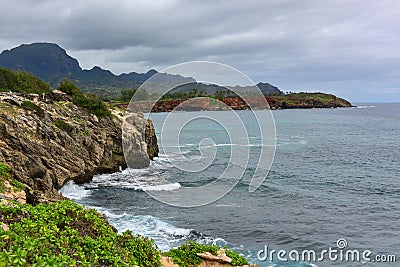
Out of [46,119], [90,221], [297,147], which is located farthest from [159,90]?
[297,147]

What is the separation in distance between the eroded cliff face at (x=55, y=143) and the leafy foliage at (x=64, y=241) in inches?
333

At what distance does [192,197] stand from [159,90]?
17.7 meters

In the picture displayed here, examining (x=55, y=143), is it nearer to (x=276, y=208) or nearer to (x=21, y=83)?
(x=21, y=83)

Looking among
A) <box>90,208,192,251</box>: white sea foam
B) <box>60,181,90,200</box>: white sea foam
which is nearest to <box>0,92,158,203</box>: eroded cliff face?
<box>60,181,90,200</box>: white sea foam

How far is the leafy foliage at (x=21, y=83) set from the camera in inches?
1662

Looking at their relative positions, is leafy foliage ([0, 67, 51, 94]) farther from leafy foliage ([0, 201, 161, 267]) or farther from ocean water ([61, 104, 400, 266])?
leafy foliage ([0, 201, 161, 267])

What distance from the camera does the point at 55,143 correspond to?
99.1 feet

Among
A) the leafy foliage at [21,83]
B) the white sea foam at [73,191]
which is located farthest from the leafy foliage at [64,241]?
the leafy foliage at [21,83]

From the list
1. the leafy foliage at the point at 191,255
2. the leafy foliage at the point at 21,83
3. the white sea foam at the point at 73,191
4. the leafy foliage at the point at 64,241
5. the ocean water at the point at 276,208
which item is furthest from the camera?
the leafy foliage at the point at 21,83

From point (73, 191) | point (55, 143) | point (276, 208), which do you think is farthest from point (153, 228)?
point (55, 143)

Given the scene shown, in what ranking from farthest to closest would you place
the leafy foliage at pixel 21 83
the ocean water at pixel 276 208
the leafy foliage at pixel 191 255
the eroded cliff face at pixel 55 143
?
1. the leafy foliage at pixel 21 83
2. the eroded cliff face at pixel 55 143
3. the ocean water at pixel 276 208
4. the leafy foliage at pixel 191 255

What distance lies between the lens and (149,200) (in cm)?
3014

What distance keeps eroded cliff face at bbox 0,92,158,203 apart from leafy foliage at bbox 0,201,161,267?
27.8 feet

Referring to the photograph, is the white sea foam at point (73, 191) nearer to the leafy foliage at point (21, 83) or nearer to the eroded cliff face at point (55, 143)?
the eroded cliff face at point (55, 143)
